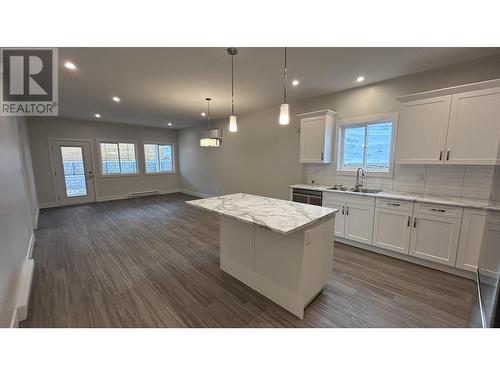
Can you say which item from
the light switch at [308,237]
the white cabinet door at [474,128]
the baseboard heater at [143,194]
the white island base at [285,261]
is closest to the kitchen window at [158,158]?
the baseboard heater at [143,194]

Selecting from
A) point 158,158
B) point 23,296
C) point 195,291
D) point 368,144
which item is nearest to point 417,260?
point 368,144

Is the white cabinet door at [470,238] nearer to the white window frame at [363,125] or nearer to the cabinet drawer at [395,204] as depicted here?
the cabinet drawer at [395,204]

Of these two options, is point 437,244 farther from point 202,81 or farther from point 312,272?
point 202,81

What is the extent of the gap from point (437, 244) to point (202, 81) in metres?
4.12

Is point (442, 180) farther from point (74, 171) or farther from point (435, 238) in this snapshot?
point (74, 171)

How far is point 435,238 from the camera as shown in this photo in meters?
2.57

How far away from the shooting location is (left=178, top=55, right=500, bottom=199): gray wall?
9.17 feet

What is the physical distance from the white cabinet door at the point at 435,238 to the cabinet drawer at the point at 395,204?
11 cm

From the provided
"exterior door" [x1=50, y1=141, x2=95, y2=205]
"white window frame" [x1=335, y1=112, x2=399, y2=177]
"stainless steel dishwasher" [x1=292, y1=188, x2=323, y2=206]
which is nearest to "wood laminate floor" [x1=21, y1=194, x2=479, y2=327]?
"stainless steel dishwasher" [x1=292, y1=188, x2=323, y2=206]

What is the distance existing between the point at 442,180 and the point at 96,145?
877 cm

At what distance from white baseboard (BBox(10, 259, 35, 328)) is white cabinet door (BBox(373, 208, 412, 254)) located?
4.16 m

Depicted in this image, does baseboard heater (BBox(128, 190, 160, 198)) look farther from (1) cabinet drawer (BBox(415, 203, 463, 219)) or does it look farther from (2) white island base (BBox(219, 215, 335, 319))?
(1) cabinet drawer (BBox(415, 203, 463, 219))
